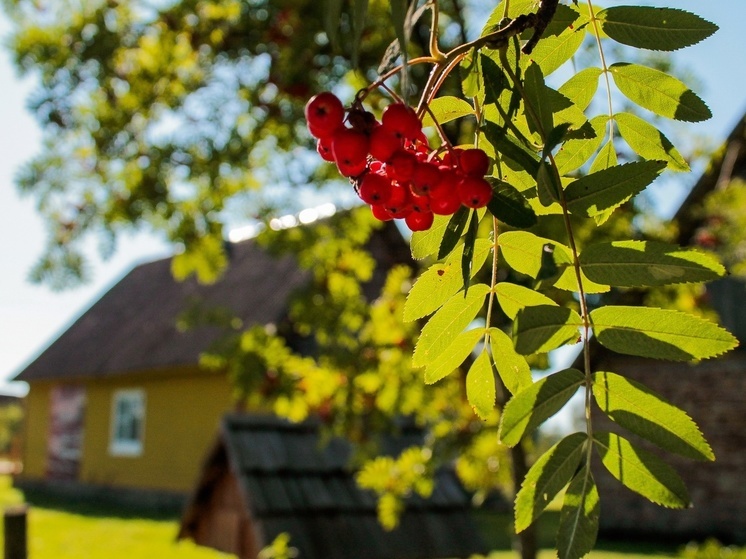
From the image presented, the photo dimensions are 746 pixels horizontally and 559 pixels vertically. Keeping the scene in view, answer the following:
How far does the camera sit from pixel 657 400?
1.00 m

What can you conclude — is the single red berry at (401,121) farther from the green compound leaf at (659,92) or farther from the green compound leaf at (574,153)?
the green compound leaf at (659,92)

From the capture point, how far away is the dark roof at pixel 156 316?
15711mm

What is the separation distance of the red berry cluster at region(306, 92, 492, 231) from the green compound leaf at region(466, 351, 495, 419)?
26 centimetres

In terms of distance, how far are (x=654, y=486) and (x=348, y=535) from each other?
3.68 metres

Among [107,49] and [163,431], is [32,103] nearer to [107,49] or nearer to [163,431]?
[107,49]

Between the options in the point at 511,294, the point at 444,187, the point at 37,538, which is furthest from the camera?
the point at 37,538

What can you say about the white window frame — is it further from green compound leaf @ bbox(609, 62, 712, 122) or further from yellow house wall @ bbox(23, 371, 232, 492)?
green compound leaf @ bbox(609, 62, 712, 122)

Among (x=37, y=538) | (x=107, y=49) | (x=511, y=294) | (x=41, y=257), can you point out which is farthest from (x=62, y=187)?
(x=37, y=538)

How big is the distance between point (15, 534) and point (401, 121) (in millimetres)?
3147

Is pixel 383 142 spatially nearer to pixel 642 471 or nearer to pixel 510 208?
pixel 510 208

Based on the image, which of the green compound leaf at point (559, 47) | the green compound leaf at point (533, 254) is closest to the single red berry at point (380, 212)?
the green compound leaf at point (533, 254)

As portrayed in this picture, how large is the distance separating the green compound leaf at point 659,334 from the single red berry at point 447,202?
26cm

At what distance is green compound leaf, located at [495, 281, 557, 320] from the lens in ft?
3.63

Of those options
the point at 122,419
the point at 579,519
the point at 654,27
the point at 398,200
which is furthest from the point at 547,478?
the point at 122,419
